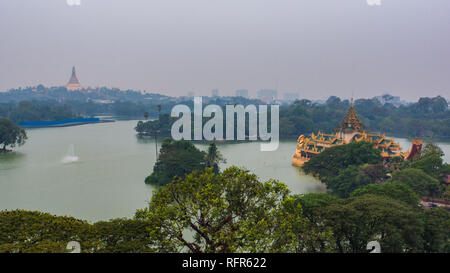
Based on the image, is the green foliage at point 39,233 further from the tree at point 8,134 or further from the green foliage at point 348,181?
the tree at point 8,134

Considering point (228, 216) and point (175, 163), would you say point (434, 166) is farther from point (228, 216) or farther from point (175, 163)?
point (228, 216)

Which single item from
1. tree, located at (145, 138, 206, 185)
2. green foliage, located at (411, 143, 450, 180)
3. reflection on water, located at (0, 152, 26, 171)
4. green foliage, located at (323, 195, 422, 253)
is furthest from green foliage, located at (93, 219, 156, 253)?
reflection on water, located at (0, 152, 26, 171)

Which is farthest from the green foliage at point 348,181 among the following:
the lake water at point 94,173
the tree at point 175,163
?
the tree at point 175,163

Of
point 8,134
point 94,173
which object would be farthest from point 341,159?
point 8,134

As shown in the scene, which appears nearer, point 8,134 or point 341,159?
point 341,159

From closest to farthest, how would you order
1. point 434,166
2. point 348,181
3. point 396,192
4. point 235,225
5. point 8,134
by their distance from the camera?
point 235,225 < point 396,192 < point 348,181 < point 434,166 < point 8,134

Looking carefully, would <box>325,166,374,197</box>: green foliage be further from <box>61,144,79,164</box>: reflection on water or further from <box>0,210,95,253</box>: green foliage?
<box>61,144,79,164</box>: reflection on water
